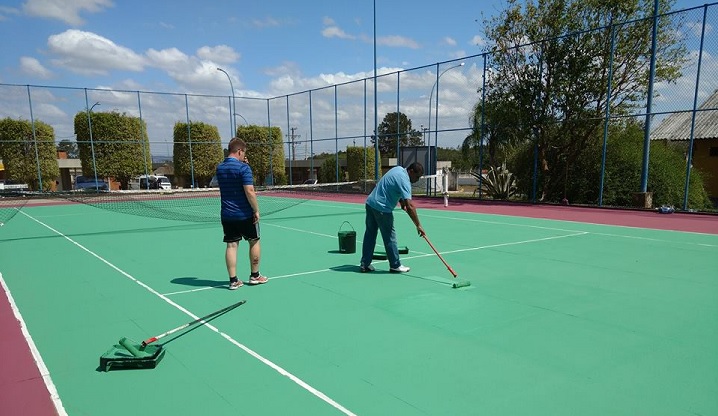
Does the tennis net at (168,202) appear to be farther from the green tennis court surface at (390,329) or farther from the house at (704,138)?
the house at (704,138)

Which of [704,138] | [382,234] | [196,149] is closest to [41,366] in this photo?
[382,234]

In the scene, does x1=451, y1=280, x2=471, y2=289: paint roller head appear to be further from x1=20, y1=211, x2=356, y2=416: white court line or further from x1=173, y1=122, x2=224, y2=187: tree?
x1=173, y1=122, x2=224, y2=187: tree

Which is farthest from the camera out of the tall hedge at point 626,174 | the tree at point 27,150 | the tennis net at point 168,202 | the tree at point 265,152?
the tree at point 265,152

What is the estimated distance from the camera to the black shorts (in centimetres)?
623

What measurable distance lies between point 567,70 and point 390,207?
600 inches

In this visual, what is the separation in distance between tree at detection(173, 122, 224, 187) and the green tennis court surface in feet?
76.5

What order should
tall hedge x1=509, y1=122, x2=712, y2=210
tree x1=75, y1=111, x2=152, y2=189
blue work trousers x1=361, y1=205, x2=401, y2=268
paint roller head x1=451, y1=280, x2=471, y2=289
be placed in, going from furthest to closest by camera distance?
1. tree x1=75, y1=111, x2=152, y2=189
2. tall hedge x1=509, y1=122, x2=712, y2=210
3. blue work trousers x1=361, y1=205, x2=401, y2=268
4. paint roller head x1=451, y1=280, x2=471, y2=289

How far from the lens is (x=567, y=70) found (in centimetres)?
1883

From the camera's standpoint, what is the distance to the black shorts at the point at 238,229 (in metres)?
6.23

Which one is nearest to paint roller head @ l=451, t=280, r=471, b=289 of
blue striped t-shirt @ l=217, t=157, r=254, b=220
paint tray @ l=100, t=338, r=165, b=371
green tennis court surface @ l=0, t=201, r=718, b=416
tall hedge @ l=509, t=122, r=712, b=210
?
green tennis court surface @ l=0, t=201, r=718, b=416

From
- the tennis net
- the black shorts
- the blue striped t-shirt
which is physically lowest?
the tennis net

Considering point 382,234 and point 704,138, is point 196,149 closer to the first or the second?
point 382,234

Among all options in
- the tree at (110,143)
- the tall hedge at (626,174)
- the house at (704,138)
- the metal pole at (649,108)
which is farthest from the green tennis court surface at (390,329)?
the tree at (110,143)

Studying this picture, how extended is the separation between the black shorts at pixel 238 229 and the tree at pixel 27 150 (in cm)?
2462
